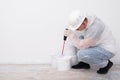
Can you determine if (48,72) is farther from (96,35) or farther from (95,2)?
(95,2)

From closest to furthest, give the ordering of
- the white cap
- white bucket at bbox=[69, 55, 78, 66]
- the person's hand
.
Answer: the white cap < the person's hand < white bucket at bbox=[69, 55, 78, 66]

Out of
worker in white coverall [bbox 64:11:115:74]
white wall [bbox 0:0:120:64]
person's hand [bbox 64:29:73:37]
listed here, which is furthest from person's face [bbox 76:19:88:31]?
white wall [bbox 0:0:120:64]

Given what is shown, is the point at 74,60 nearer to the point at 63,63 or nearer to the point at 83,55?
the point at 63,63

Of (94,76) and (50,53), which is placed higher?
(50,53)

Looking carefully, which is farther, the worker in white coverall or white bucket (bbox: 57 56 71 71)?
white bucket (bbox: 57 56 71 71)

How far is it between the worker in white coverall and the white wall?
31 cm

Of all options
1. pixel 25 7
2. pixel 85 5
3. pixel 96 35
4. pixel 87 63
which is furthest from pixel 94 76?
pixel 25 7

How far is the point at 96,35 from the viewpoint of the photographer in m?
2.46

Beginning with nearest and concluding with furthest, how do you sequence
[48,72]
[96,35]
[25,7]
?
[96,35] < [48,72] < [25,7]

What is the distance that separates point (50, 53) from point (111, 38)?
838mm

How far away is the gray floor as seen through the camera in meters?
2.45

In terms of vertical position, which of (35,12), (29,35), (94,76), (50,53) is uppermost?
(35,12)

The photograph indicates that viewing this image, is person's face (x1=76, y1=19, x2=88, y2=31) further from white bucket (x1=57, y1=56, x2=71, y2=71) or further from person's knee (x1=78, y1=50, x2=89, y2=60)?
white bucket (x1=57, y1=56, x2=71, y2=71)

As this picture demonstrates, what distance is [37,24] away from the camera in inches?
113
